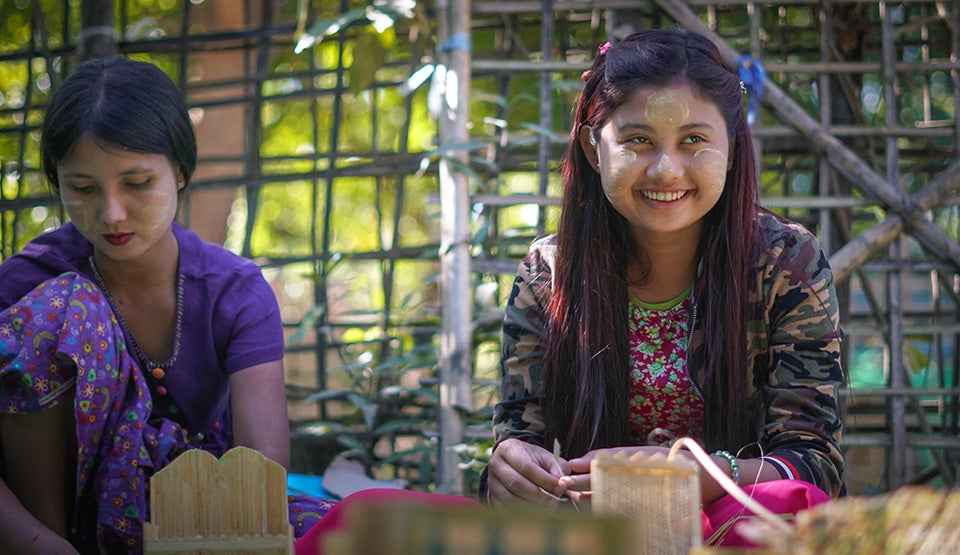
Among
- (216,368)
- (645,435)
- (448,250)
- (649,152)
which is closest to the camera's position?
(649,152)

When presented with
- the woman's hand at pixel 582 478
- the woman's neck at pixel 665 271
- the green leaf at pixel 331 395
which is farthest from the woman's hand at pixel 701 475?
the green leaf at pixel 331 395

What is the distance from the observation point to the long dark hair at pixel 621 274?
2.02m

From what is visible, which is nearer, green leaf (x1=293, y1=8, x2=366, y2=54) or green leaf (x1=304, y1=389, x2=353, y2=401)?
green leaf (x1=293, y1=8, x2=366, y2=54)

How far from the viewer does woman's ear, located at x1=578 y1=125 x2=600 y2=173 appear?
215cm

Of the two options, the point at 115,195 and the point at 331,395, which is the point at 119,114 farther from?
the point at 331,395

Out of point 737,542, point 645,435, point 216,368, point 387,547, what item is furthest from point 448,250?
point 387,547

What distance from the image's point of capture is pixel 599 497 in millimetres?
1195

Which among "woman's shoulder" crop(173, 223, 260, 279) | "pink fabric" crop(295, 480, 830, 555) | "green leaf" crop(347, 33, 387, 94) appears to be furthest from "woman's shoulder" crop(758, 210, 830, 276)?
"green leaf" crop(347, 33, 387, 94)

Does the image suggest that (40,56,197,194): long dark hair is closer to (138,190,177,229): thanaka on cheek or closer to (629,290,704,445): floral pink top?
(138,190,177,229): thanaka on cheek

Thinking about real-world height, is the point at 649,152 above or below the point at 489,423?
above

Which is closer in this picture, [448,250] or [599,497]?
[599,497]

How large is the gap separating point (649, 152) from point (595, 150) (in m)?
0.19

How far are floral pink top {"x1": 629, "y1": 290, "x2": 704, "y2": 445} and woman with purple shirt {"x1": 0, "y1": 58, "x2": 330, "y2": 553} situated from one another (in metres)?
0.72

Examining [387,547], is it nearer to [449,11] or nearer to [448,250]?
[448,250]
